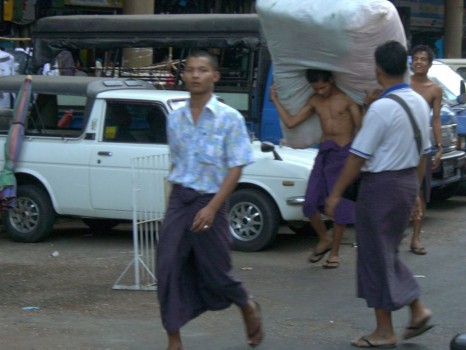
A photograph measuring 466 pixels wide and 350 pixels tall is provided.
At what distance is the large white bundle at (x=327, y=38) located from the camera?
733 cm

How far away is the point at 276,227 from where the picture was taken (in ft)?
31.1

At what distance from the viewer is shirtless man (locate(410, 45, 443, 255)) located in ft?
30.7

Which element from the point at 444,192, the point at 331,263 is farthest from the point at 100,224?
the point at 444,192

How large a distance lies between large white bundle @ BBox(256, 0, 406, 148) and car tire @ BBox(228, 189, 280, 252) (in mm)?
1477

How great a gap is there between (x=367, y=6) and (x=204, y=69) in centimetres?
216

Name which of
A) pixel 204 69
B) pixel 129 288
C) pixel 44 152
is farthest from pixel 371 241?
pixel 44 152

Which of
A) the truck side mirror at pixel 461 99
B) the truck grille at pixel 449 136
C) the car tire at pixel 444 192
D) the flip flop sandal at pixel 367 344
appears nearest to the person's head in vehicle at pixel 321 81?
the flip flop sandal at pixel 367 344

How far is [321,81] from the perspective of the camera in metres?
7.99

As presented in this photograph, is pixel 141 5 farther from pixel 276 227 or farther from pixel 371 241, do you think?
pixel 371 241

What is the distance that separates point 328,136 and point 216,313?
2.06 metres

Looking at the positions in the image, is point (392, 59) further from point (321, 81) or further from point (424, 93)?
point (424, 93)

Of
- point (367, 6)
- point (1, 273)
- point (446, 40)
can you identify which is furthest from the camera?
point (446, 40)

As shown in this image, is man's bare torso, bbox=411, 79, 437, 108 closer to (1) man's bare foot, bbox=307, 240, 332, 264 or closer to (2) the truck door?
(1) man's bare foot, bbox=307, 240, 332, 264

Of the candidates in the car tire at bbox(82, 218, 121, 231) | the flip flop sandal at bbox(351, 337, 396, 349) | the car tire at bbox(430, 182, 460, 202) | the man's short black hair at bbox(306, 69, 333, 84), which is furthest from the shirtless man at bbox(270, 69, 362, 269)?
the car tire at bbox(430, 182, 460, 202)
